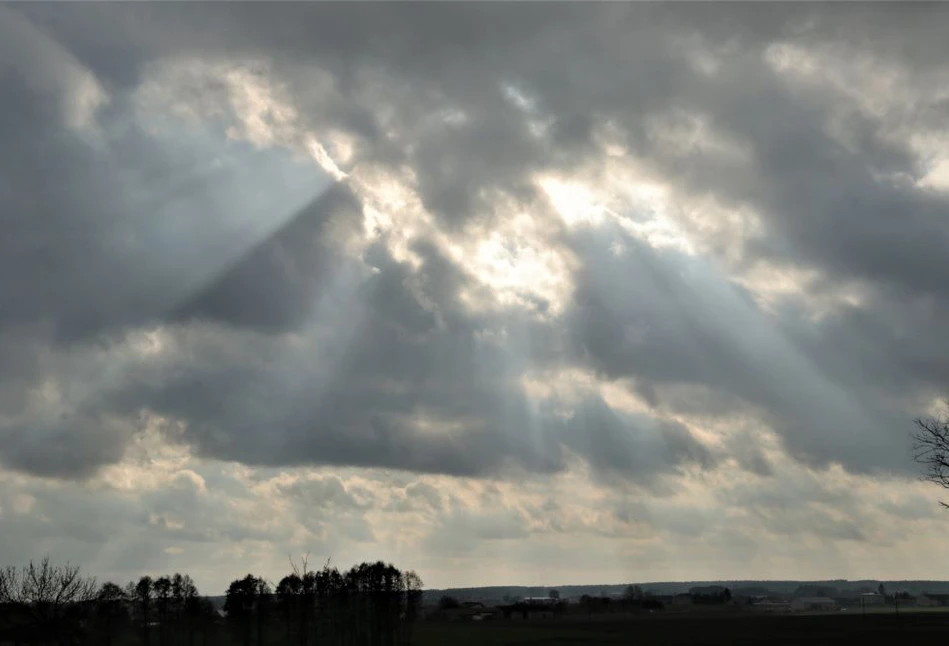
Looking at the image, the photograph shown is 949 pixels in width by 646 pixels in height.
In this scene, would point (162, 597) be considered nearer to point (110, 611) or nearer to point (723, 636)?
point (110, 611)

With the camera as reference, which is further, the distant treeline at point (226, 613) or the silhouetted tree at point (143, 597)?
the silhouetted tree at point (143, 597)

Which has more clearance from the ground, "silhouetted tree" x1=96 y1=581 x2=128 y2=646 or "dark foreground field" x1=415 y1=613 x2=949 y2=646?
"silhouetted tree" x1=96 y1=581 x2=128 y2=646

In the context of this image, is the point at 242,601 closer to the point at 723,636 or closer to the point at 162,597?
the point at 162,597

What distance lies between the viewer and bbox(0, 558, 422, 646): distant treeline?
9462cm

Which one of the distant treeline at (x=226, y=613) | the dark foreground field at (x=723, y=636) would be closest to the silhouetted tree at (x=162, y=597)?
the distant treeline at (x=226, y=613)

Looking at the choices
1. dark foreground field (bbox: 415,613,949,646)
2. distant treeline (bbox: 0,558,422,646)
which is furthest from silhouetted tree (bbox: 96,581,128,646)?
dark foreground field (bbox: 415,613,949,646)

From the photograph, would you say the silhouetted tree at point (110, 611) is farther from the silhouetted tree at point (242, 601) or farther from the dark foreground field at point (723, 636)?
the dark foreground field at point (723, 636)

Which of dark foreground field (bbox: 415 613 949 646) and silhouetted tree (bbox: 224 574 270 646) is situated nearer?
dark foreground field (bbox: 415 613 949 646)

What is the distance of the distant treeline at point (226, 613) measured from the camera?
310ft

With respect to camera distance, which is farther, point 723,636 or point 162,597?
point 162,597

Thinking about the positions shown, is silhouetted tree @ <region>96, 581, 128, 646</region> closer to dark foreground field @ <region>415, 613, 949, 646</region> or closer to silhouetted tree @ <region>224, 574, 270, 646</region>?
silhouetted tree @ <region>224, 574, 270, 646</region>

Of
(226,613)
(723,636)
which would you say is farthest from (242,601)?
(723,636)

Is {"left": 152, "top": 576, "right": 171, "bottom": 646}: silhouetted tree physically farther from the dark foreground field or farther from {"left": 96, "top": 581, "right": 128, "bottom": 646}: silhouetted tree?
the dark foreground field

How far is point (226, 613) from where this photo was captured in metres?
176
